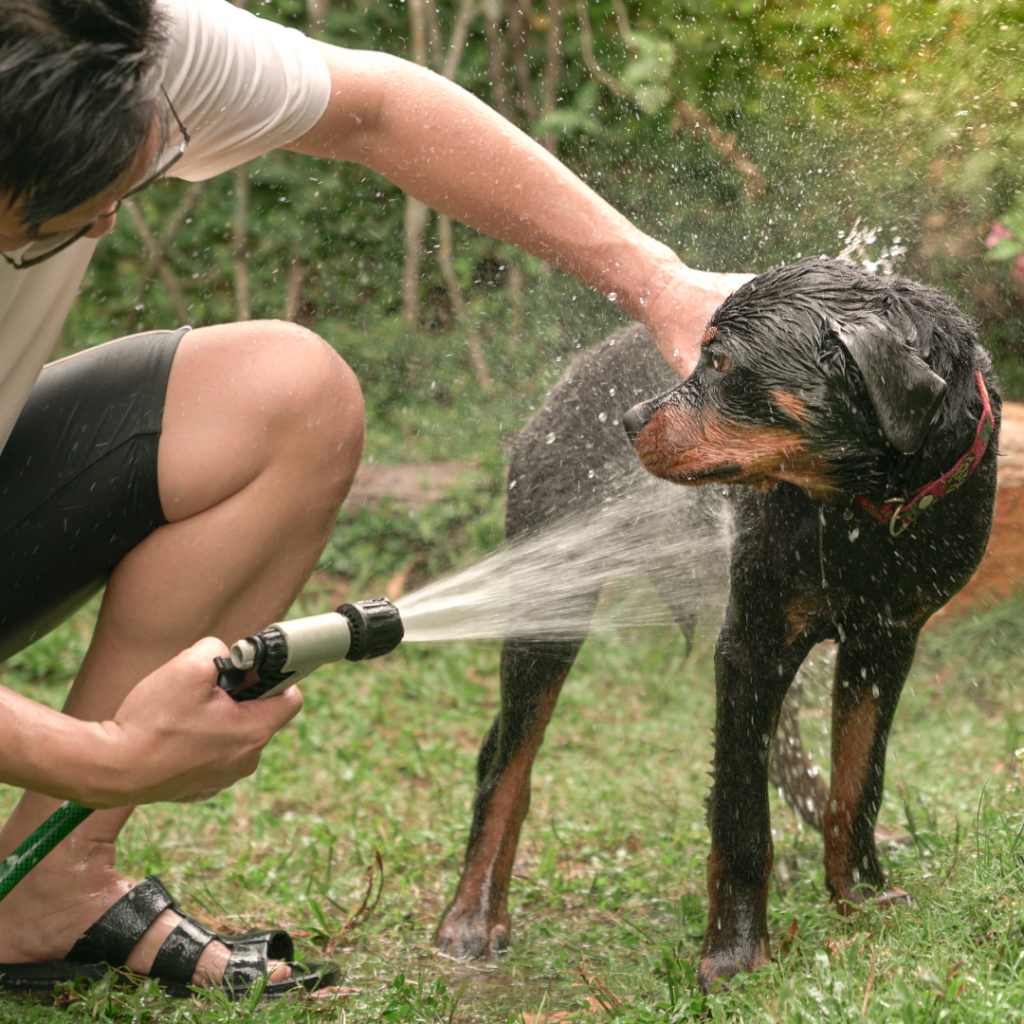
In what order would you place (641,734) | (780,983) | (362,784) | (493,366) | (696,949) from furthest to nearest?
(493,366), (641,734), (362,784), (696,949), (780,983)

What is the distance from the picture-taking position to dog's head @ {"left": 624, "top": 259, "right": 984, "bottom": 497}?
220 centimetres

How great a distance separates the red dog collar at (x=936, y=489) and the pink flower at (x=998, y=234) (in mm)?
3194

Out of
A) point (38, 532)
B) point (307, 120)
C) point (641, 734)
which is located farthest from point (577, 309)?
point (38, 532)

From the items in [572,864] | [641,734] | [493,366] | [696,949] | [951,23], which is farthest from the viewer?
[493,366]

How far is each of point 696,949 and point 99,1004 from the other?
1.27 metres

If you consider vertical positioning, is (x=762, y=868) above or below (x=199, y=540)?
below

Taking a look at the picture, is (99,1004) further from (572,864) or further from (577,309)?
(577,309)

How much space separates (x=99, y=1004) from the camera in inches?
86.9

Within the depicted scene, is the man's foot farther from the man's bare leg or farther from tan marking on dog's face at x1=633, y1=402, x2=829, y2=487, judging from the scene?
tan marking on dog's face at x1=633, y1=402, x2=829, y2=487

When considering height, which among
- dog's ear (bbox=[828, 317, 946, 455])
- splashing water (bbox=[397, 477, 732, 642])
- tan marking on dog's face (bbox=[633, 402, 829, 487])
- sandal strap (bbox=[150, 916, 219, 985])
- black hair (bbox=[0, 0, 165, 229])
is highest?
black hair (bbox=[0, 0, 165, 229])

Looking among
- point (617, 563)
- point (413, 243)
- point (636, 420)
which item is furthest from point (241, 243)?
point (636, 420)

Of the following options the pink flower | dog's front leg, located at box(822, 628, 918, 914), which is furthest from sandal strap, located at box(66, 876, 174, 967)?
the pink flower

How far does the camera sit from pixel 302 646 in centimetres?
169

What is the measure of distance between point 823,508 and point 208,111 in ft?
4.79
